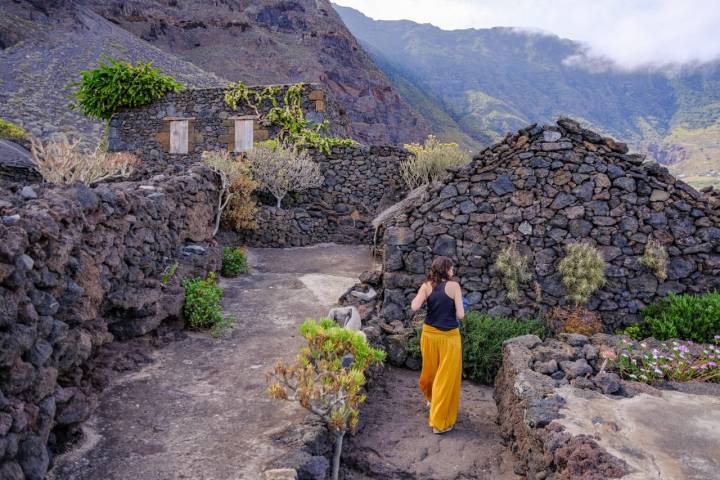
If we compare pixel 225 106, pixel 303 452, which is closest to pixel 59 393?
pixel 303 452

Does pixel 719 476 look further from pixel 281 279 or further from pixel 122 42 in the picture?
pixel 122 42

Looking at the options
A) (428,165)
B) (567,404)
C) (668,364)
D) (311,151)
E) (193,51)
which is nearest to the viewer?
(567,404)

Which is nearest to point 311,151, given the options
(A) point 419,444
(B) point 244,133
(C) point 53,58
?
(B) point 244,133

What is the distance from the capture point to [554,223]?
301 inches

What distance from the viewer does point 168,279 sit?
22.6 ft

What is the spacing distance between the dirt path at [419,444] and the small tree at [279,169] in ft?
28.9

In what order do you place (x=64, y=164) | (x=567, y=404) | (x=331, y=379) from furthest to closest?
(x=64, y=164) < (x=567, y=404) < (x=331, y=379)

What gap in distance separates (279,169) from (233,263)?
4803 millimetres

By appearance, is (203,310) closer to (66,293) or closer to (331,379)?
(66,293)

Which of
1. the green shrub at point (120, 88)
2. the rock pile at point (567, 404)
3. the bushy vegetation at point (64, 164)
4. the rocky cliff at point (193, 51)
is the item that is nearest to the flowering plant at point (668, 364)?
the rock pile at point (567, 404)

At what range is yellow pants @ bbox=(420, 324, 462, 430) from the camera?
5.22 meters

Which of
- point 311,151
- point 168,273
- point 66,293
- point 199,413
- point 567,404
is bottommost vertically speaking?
point 199,413

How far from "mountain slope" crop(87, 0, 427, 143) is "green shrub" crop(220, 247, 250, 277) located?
42.1 m

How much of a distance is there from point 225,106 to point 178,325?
1105 cm
